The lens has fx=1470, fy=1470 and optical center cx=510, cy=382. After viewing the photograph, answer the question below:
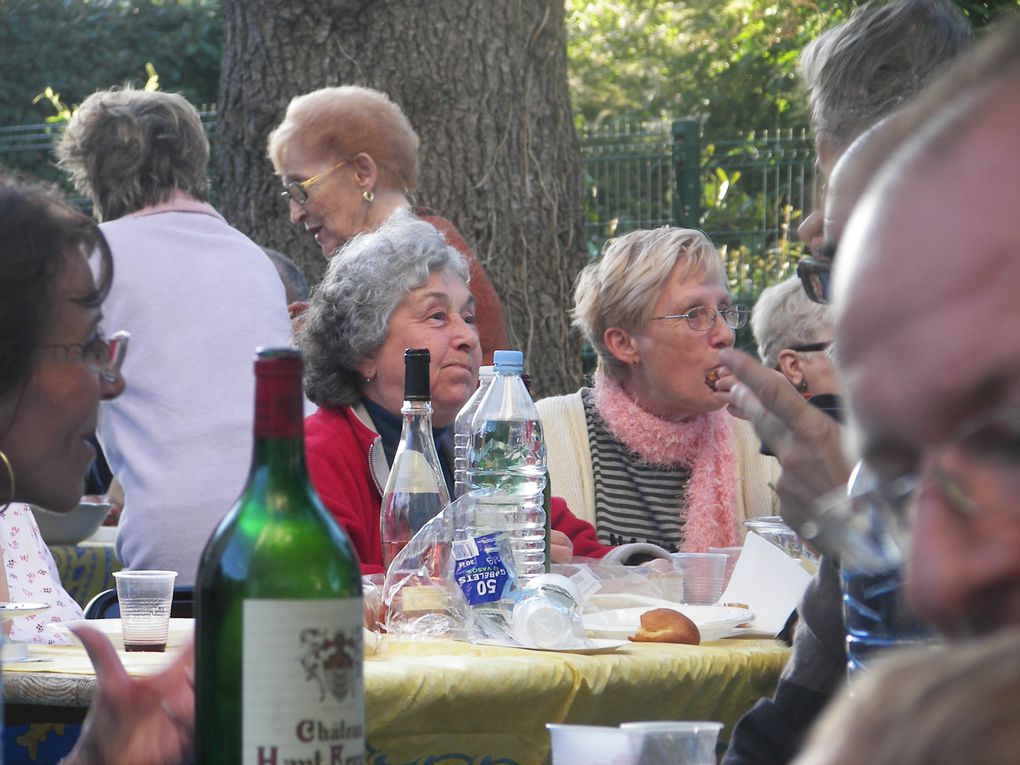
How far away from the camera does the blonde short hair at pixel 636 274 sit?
439cm

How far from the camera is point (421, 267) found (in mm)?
3605

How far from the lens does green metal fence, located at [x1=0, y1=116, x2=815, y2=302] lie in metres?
9.09

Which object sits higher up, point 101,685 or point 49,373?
point 49,373

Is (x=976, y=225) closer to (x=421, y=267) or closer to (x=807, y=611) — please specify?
(x=807, y=611)

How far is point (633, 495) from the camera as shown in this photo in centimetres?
425

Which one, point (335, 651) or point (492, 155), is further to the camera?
point (492, 155)

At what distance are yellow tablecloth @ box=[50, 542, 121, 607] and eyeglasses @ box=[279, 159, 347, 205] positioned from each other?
1382 mm

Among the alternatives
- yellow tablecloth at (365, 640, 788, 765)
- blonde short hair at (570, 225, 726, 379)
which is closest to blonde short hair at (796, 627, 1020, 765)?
yellow tablecloth at (365, 640, 788, 765)

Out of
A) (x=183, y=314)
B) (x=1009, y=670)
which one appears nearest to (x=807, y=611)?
(x=1009, y=670)

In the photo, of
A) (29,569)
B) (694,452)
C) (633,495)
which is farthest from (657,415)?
(29,569)

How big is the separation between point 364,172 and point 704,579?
2.09 m

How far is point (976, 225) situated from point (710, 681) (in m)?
1.76

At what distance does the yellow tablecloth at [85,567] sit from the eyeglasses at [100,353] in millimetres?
3431

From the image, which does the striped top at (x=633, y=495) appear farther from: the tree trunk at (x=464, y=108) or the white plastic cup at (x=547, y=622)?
the white plastic cup at (x=547, y=622)
